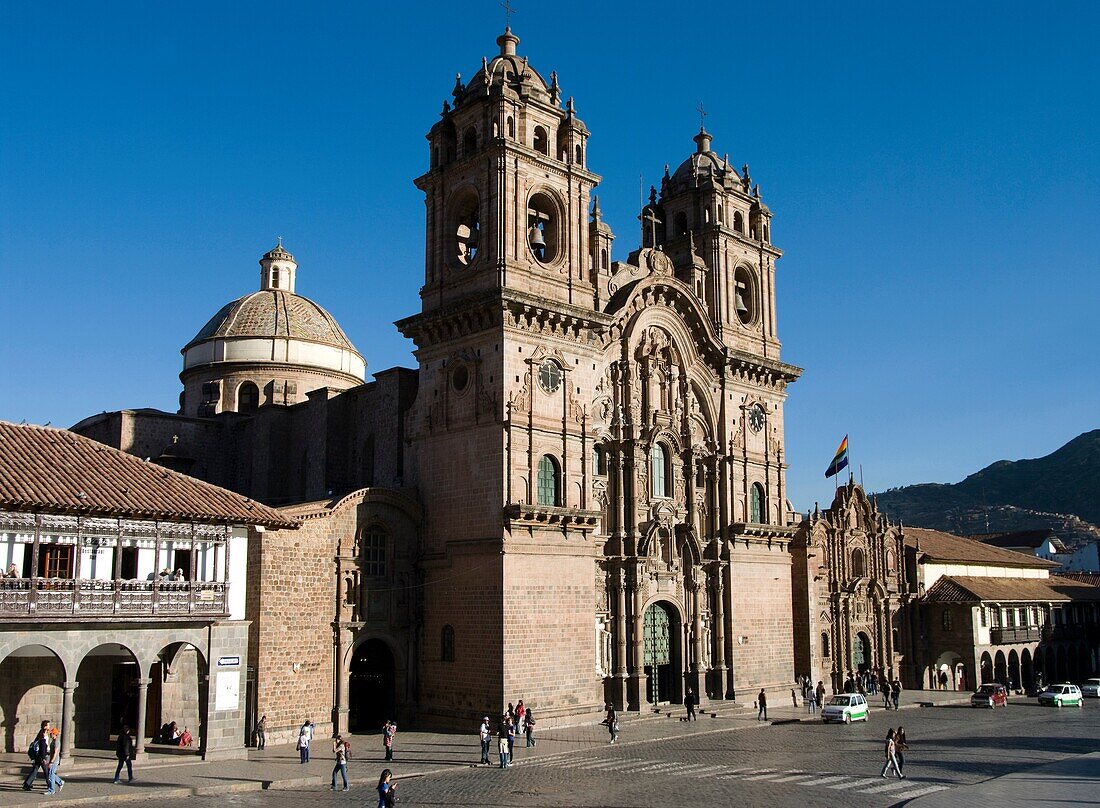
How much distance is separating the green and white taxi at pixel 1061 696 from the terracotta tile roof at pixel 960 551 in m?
12.2

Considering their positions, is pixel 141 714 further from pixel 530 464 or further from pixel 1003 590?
pixel 1003 590

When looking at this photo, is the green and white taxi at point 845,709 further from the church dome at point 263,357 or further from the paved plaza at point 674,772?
the church dome at point 263,357

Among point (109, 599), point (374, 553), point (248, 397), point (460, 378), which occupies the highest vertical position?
point (248, 397)

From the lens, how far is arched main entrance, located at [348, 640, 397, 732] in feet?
135

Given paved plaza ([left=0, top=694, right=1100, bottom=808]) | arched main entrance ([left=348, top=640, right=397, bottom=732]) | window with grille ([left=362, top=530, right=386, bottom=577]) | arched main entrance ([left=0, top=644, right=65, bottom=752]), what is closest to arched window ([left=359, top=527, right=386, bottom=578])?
window with grille ([left=362, top=530, right=386, bottom=577])

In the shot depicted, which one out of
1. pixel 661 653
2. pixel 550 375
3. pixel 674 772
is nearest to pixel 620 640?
pixel 661 653

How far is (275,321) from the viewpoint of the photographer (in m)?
58.2

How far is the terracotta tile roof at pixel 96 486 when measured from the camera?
1182 inches

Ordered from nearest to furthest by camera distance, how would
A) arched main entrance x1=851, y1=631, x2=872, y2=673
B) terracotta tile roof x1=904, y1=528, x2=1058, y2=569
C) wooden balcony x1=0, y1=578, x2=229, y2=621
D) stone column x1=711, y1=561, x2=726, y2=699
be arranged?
wooden balcony x1=0, y1=578, x2=229, y2=621 < stone column x1=711, y1=561, x2=726, y2=699 < arched main entrance x1=851, y1=631, x2=872, y2=673 < terracotta tile roof x1=904, y1=528, x2=1058, y2=569

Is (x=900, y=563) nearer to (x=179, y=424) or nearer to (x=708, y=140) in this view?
(x=708, y=140)

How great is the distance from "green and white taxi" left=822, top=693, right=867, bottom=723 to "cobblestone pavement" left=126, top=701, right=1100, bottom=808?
2.49ft

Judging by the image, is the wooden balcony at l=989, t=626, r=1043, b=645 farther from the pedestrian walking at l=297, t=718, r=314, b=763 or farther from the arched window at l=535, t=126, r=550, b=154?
the pedestrian walking at l=297, t=718, r=314, b=763

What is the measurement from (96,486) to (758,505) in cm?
3104

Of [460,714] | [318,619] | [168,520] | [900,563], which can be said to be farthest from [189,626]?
[900,563]
